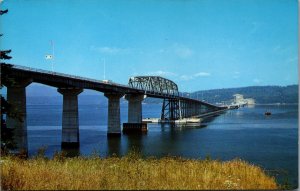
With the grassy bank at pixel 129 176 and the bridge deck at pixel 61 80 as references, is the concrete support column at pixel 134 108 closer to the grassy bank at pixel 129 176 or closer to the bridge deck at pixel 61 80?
the bridge deck at pixel 61 80

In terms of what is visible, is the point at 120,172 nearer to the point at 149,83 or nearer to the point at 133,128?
the point at 133,128

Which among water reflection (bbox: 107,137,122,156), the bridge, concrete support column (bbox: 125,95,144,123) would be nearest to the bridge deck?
the bridge

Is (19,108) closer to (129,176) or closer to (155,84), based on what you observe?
(129,176)

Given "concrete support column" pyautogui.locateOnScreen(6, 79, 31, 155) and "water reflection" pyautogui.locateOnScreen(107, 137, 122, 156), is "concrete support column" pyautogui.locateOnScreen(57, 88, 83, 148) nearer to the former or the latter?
"water reflection" pyautogui.locateOnScreen(107, 137, 122, 156)

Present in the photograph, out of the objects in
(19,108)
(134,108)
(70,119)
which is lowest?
(70,119)

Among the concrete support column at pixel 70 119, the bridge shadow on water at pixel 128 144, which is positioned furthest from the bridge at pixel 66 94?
the bridge shadow on water at pixel 128 144

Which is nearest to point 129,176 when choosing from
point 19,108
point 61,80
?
point 19,108
